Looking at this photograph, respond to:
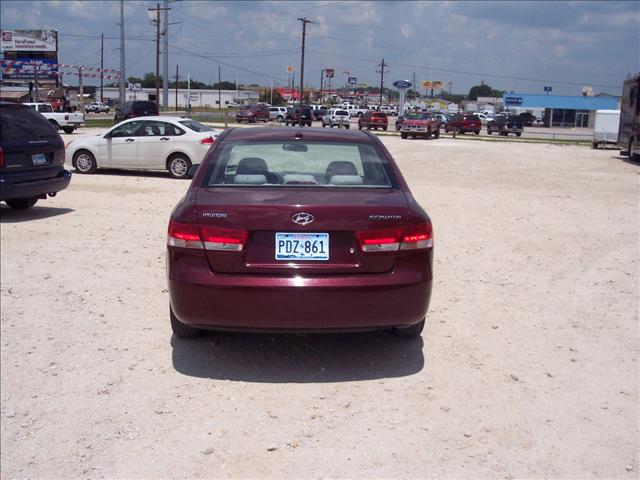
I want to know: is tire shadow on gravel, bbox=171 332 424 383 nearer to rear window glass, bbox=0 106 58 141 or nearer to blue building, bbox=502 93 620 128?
rear window glass, bbox=0 106 58 141

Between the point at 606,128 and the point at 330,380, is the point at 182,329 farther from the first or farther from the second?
the point at 606,128

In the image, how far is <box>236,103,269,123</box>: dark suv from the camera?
59.4 meters

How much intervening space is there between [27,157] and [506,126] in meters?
47.9

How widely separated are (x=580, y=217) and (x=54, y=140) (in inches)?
342

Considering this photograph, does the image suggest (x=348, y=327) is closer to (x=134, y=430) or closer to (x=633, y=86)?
(x=134, y=430)

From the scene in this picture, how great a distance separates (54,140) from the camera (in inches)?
423

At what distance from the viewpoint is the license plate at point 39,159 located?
409 inches

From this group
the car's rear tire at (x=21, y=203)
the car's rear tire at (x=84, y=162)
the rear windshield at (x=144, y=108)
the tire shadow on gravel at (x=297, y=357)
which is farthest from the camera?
the rear windshield at (x=144, y=108)

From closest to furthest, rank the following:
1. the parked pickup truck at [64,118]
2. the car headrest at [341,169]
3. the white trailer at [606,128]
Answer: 1. the car headrest at [341,169]
2. the parked pickup truck at [64,118]
3. the white trailer at [606,128]

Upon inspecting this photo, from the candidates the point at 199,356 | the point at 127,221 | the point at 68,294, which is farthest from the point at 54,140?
the point at 199,356

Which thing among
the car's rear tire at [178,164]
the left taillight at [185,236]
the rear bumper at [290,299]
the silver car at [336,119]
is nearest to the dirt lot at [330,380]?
the rear bumper at [290,299]

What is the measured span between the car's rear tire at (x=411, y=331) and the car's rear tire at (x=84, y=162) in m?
13.0

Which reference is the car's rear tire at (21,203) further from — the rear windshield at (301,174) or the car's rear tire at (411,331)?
the car's rear tire at (411,331)

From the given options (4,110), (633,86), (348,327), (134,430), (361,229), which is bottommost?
(134,430)
